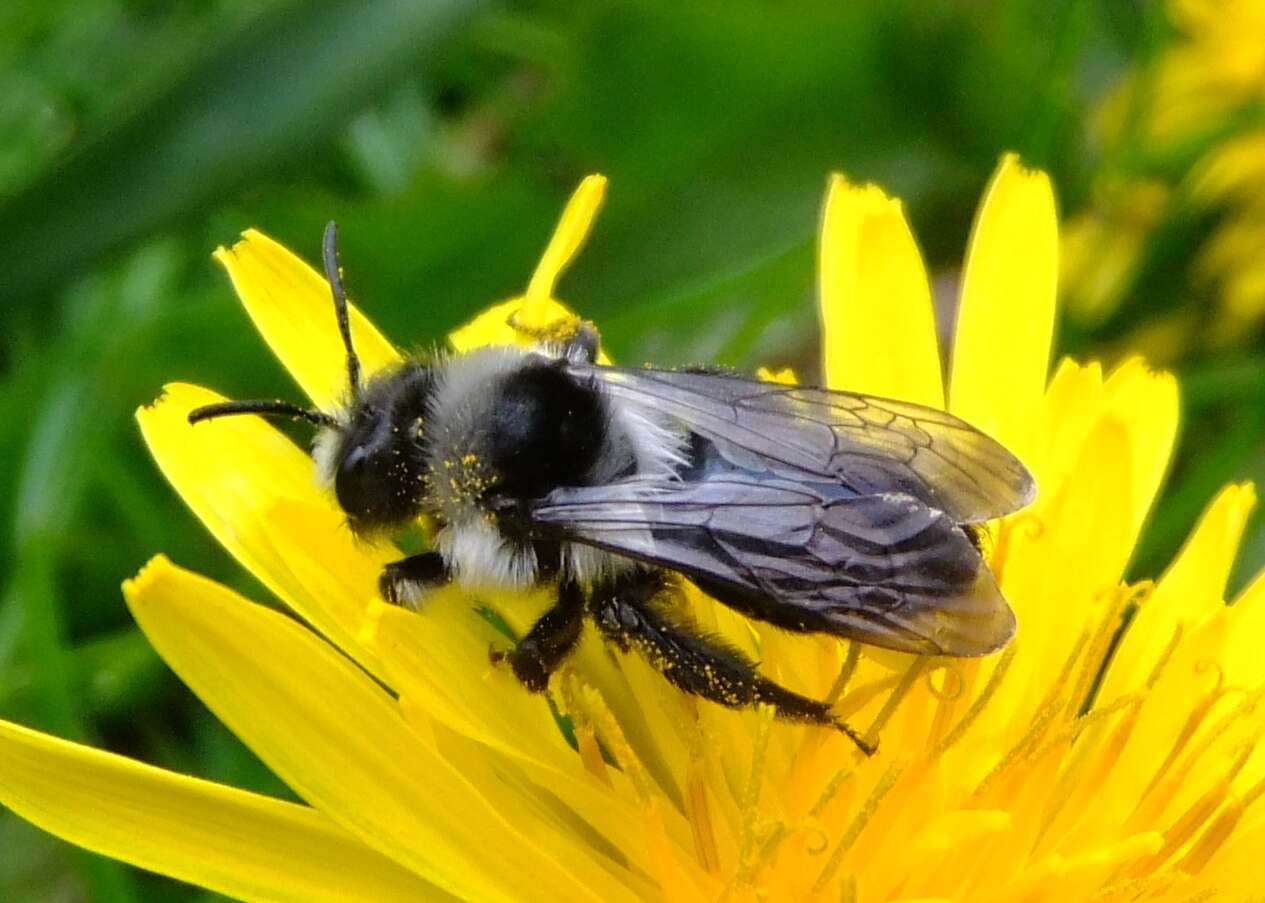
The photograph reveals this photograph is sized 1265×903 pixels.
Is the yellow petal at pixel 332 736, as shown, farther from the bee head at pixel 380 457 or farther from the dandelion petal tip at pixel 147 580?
the bee head at pixel 380 457

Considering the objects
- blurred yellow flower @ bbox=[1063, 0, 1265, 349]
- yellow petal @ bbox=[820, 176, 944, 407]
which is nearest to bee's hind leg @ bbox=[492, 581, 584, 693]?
yellow petal @ bbox=[820, 176, 944, 407]

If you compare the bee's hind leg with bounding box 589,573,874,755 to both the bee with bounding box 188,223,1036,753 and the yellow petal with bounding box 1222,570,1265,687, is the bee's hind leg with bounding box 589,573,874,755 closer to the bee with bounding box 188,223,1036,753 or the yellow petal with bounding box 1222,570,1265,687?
the bee with bounding box 188,223,1036,753

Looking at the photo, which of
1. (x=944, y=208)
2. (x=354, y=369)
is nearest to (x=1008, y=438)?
(x=354, y=369)

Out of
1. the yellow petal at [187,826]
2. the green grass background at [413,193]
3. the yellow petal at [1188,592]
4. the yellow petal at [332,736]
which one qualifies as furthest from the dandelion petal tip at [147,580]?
the yellow petal at [1188,592]

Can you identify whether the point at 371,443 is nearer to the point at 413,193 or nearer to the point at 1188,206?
the point at 413,193

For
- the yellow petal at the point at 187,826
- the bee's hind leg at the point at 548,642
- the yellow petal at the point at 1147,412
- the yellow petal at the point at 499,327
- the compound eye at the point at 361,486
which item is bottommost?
the yellow petal at the point at 187,826

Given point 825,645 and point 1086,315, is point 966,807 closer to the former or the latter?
point 825,645
